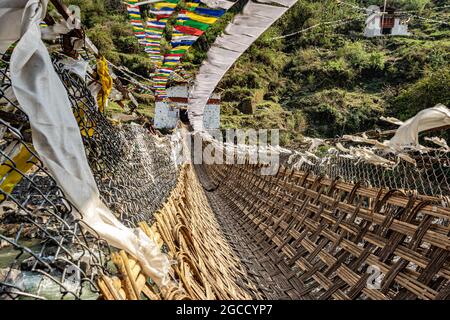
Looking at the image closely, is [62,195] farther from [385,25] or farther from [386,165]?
[385,25]

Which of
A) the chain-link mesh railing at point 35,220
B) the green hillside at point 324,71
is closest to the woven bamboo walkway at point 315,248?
the chain-link mesh railing at point 35,220

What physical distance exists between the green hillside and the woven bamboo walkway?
1371cm

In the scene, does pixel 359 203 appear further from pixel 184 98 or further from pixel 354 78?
pixel 354 78

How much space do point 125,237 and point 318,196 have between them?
5.89ft

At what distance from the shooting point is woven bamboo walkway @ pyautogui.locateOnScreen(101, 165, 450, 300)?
1287 mm

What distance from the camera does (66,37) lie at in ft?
5.75

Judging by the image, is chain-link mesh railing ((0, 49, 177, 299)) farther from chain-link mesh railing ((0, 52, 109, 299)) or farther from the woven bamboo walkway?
the woven bamboo walkway

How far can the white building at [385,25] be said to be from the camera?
84.6 ft

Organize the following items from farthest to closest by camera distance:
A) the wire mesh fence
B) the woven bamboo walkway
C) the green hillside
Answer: the green hillside, the wire mesh fence, the woven bamboo walkway

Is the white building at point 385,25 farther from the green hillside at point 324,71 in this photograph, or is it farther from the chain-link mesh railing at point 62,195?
the chain-link mesh railing at point 62,195

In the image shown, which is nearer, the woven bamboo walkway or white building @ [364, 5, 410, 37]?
the woven bamboo walkway

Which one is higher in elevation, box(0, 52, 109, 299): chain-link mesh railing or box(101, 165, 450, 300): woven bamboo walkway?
box(0, 52, 109, 299): chain-link mesh railing

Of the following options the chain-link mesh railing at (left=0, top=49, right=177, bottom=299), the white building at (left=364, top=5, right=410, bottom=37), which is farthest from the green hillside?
the chain-link mesh railing at (left=0, top=49, right=177, bottom=299)

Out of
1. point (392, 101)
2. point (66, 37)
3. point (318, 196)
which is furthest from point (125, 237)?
point (392, 101)
